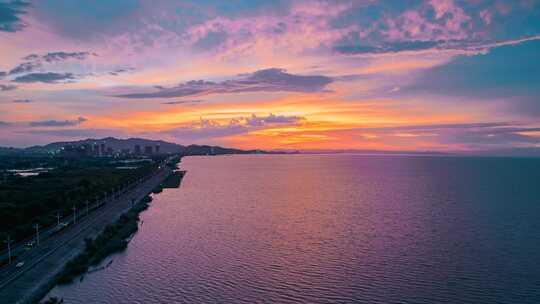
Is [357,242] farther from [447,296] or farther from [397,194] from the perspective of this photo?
[397,194]

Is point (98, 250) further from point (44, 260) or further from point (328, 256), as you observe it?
point (328, 256)

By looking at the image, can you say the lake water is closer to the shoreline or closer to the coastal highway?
the shoreline

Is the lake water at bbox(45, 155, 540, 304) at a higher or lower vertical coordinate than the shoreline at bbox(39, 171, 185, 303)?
lower

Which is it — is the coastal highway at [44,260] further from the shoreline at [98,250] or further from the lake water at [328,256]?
the lake water at [328,256]

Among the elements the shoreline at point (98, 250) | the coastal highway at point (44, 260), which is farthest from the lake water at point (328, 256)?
the coastal highway at point (44, 260)

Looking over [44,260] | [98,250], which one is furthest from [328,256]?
[44,260]

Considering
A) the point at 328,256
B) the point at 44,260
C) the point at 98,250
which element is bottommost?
the point at 328,256

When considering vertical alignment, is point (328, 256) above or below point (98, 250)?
below

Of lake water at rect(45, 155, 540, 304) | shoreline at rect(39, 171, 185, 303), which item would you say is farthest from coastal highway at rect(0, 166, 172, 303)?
lake water at rect(45, 155, 540, 304)

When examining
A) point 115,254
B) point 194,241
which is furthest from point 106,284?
point 194,241
